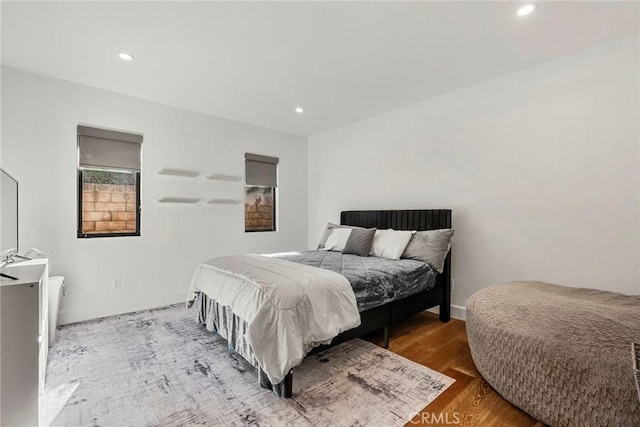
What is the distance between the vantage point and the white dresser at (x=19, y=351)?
1.37 m

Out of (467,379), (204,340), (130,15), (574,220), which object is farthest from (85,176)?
(574,220)

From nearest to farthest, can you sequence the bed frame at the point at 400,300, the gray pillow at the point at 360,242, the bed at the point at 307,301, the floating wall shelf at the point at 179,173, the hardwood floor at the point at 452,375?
the hardwood floor at the point at 452,375 < the bed at the point at 307,301 < the bed frame at the point at 400,300 < the gray pillow at the point at 360,242 < the floating wall shelf at the point at 179,173

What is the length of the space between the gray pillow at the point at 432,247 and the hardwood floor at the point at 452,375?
2.11 ft

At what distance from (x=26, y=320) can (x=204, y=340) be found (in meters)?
1.42

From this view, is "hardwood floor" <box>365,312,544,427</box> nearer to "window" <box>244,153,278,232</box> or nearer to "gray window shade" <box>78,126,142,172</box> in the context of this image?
"window" <box>244,153,278,232</box>

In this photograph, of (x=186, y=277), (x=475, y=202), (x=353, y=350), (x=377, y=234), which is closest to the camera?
(x=353, y=350)

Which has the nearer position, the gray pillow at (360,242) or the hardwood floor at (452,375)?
the hardwood floor at (452,375)

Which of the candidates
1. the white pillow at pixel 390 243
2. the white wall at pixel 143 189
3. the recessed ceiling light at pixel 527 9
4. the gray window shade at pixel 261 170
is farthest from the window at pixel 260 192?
the recessed ceiling light at pixel 527 9

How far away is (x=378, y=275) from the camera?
2.46 metres

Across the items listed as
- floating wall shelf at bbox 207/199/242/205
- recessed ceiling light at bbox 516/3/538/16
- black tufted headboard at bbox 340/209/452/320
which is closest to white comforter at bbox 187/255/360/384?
black tufted headboard at bbox 340/209/452/320

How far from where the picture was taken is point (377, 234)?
3.55 metres

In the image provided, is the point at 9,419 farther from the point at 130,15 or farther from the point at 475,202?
the point at 475,202

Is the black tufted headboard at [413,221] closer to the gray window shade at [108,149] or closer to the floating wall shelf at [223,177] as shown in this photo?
the floating wall shelf at [223,177]

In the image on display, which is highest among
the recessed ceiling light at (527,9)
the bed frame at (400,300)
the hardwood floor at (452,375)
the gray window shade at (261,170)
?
the recessed ceiling light at (527,9)
